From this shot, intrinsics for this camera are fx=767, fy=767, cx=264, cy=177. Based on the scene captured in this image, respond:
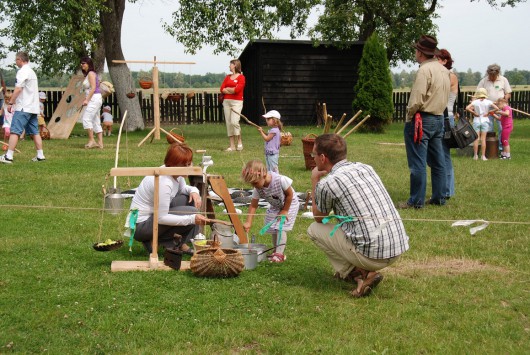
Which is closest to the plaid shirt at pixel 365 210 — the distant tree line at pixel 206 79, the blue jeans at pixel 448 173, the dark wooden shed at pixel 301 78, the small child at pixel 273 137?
the blue jeans at pixel 448 173

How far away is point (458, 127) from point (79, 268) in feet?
18.0

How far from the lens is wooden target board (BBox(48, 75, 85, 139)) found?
20.0 metres

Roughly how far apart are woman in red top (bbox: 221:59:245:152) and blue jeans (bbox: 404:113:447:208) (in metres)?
7.00

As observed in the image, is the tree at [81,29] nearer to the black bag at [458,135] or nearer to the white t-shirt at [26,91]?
the white t-shirt at [26,91]

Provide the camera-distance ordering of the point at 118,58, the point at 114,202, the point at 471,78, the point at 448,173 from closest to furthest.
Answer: the point at 114,202, the point at 448,173, the point at 118,58, the point at 471,78

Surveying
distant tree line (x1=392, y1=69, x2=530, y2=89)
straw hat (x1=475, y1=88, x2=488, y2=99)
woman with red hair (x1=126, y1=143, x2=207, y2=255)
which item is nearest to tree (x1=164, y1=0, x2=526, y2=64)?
straw hat (x1=475, y1=88, x2=488, y2=99)

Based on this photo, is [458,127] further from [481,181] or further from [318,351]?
[318,351]

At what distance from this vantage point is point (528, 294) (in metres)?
5.49

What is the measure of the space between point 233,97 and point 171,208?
31.5ft

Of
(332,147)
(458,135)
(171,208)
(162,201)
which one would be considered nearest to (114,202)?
(171,208)

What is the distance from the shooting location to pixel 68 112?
67.2ft

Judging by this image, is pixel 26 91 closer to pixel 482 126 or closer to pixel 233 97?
pixel 233 97

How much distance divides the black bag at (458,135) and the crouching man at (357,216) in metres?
4.31

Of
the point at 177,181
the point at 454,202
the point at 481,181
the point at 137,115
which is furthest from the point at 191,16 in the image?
the point at 177,181
